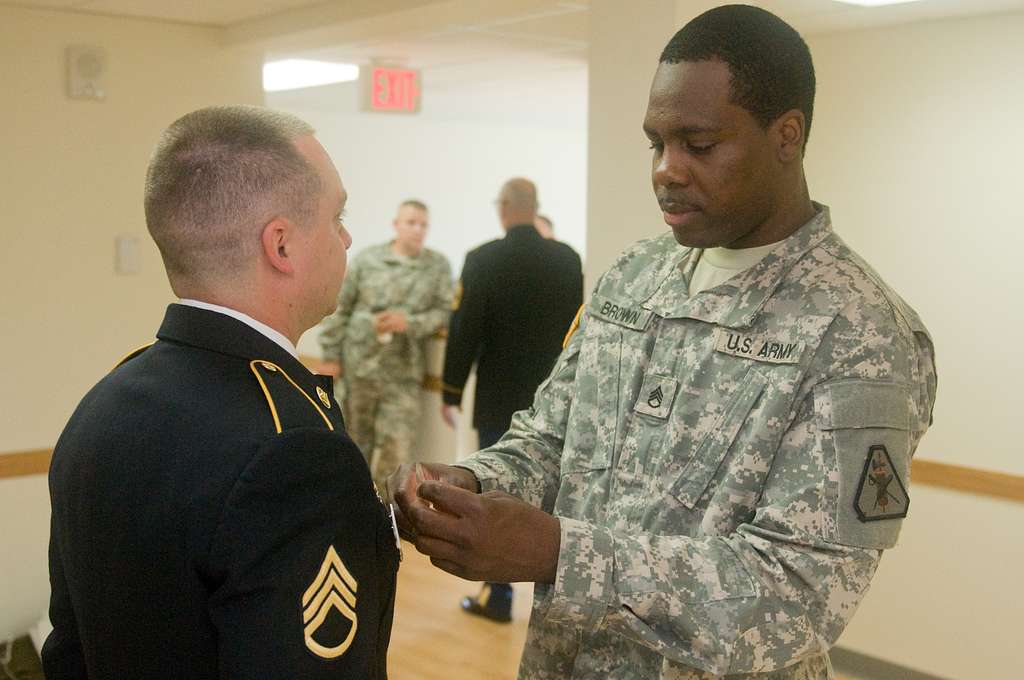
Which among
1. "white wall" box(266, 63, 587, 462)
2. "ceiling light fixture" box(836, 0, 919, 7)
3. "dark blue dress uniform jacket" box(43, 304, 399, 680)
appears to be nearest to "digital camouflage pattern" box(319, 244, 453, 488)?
"white wall" box(266, 63, 587, 462)

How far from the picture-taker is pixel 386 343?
5773 millimetres

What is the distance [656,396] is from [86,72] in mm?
3493

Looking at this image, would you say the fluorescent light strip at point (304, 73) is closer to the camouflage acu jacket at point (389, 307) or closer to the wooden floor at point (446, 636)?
the camouflage acu jacket at point (389, 307)

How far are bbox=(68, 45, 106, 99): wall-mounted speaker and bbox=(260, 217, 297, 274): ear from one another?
344cm

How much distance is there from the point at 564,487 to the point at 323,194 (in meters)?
0.67

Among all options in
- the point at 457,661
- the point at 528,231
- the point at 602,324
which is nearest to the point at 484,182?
the point at 528,231

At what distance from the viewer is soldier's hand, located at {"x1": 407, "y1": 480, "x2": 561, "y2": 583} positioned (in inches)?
50.6

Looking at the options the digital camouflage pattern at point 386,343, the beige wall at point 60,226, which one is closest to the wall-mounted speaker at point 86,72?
the beige wall at point 60,226

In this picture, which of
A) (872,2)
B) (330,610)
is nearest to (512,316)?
(872,2)

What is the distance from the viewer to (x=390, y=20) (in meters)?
4.14

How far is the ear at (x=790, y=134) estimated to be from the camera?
1.52 meters

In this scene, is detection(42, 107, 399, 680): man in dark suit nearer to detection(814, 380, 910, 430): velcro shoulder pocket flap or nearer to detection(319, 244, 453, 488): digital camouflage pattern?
detection(814, 380, 910, 430): velcro shoulder pocket flap

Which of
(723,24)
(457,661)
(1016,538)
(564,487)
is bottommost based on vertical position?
(457,661)

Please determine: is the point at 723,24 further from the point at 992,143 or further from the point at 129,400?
the point at 992,143
